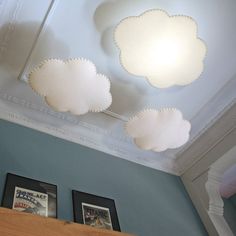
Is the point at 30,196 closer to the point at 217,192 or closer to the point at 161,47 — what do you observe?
the point at 161,47

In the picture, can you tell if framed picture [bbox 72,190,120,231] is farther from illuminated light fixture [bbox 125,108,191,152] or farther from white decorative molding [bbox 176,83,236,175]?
white decorative molding [bbox 176,83,236,175]

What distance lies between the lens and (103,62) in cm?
172

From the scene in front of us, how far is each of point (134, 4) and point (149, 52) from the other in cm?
33

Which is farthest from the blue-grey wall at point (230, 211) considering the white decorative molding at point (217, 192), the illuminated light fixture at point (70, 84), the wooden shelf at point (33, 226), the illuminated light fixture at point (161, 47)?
the wooden shelf at point (33, 226)

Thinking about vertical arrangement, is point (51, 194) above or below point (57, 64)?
below

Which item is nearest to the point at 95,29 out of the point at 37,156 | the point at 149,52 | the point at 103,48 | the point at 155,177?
the point at 103,48

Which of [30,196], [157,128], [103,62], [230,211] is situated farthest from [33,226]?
[230,211]

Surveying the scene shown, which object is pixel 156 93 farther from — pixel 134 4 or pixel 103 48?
pixel 134 4

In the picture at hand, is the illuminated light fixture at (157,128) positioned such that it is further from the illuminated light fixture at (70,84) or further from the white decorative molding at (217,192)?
the white decorative molding at (217,192)

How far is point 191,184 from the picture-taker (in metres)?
2.19

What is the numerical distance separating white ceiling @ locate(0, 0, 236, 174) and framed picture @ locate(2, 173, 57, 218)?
492 millimetres

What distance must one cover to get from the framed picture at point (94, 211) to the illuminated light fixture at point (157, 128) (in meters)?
0.40

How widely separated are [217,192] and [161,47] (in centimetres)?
123

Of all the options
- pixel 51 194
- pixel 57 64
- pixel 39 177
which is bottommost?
pixel 51 194
